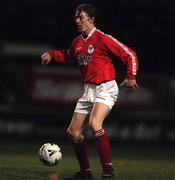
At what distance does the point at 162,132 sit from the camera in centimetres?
2102

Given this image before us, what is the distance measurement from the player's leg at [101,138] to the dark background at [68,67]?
10.3 metres

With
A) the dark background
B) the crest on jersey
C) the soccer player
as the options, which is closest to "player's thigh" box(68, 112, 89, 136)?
the soccer player

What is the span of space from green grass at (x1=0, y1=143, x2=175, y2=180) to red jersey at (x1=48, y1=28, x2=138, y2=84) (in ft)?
4.52

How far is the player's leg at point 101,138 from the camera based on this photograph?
34.6ft

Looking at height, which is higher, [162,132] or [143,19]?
[143,19]

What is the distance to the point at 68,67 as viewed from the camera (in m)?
23.0

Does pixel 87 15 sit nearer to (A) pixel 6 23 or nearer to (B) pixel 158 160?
(B) pixel 158 160

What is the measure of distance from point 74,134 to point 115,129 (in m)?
10.2

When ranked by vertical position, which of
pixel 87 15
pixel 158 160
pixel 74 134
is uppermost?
pixel 87 15

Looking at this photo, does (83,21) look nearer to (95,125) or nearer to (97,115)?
(97,115)

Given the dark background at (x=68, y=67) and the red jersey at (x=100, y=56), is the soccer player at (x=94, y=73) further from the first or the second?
the dark background at (x=68, y=67)

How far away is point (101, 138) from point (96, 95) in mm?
588

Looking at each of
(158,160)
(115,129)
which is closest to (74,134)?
(158,160)

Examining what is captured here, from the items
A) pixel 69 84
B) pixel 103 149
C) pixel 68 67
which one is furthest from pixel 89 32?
pixel 68 67
